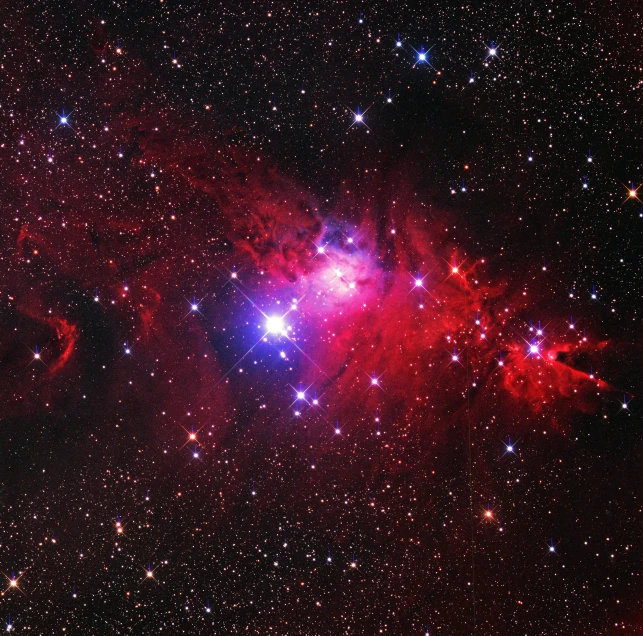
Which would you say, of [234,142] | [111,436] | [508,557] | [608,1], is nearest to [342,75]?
[234,142]

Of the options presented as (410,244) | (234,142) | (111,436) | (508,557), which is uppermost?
(234,142)

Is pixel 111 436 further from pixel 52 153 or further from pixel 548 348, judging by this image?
pixel 548 348

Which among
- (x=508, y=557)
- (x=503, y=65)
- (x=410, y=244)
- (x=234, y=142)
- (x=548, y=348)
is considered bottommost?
(x=508, y=557)

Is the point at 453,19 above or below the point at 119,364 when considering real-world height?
above

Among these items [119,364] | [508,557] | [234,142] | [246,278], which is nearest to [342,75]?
[234,142]

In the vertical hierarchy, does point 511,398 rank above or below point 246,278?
below

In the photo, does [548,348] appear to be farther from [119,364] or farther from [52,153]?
[52,153]
